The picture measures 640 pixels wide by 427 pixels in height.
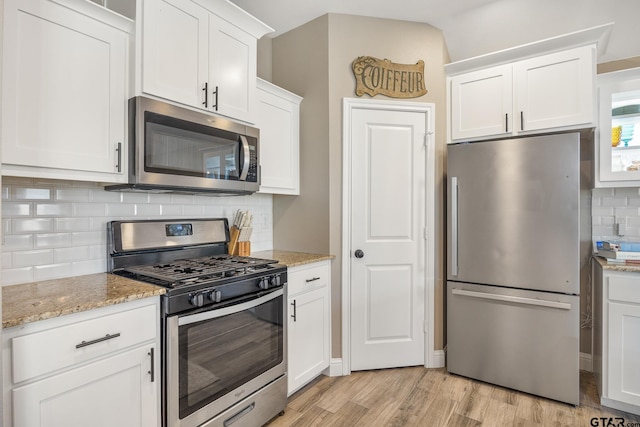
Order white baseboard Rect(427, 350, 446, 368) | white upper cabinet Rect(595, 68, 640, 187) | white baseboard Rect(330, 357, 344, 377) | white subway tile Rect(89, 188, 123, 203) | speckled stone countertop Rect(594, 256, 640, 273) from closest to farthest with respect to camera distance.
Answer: white subway tile Rect(89, 188, 123, 203) → speckled stone countertop Rect(594, 256, 640, 273) → white upper cabinet Rect(595, 68, 640, 187) → white baseboard Rect(330, 357, 344, 377) → white baseboard Rect(427, 350, 446, 368)

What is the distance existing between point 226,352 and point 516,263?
6.55 ft

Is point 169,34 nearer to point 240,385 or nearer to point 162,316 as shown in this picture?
point 162,316

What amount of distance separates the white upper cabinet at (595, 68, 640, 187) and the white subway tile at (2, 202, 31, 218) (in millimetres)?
3507

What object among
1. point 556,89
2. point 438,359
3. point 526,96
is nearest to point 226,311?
point 438,359

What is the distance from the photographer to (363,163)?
2.63 m

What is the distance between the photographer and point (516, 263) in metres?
2.32

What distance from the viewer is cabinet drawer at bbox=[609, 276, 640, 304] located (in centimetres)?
203

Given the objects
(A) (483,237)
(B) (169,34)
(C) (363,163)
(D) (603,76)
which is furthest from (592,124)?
(B) (169,34)

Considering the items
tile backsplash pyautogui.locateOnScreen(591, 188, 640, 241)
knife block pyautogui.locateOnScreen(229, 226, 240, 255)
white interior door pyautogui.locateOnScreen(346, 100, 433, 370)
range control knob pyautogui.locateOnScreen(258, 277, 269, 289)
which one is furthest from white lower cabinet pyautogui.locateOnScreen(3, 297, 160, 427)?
tile backsplash pyautogui.locateOnScreen(591, 188, 640, 241)

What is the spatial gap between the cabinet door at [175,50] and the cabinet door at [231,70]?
0.20 ft

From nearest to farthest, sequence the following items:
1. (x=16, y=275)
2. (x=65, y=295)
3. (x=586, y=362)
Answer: (x=65, y=295) → (x=16, y=275) → (x=586, y=362)

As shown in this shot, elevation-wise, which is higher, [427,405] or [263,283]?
[263,283]

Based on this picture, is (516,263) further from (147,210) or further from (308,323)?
(147,210)

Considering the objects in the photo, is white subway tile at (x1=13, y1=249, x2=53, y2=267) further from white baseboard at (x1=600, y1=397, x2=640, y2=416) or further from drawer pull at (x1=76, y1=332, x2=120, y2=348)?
white baseboard at (x1=600, y1=397, x2=640, y2=416)
